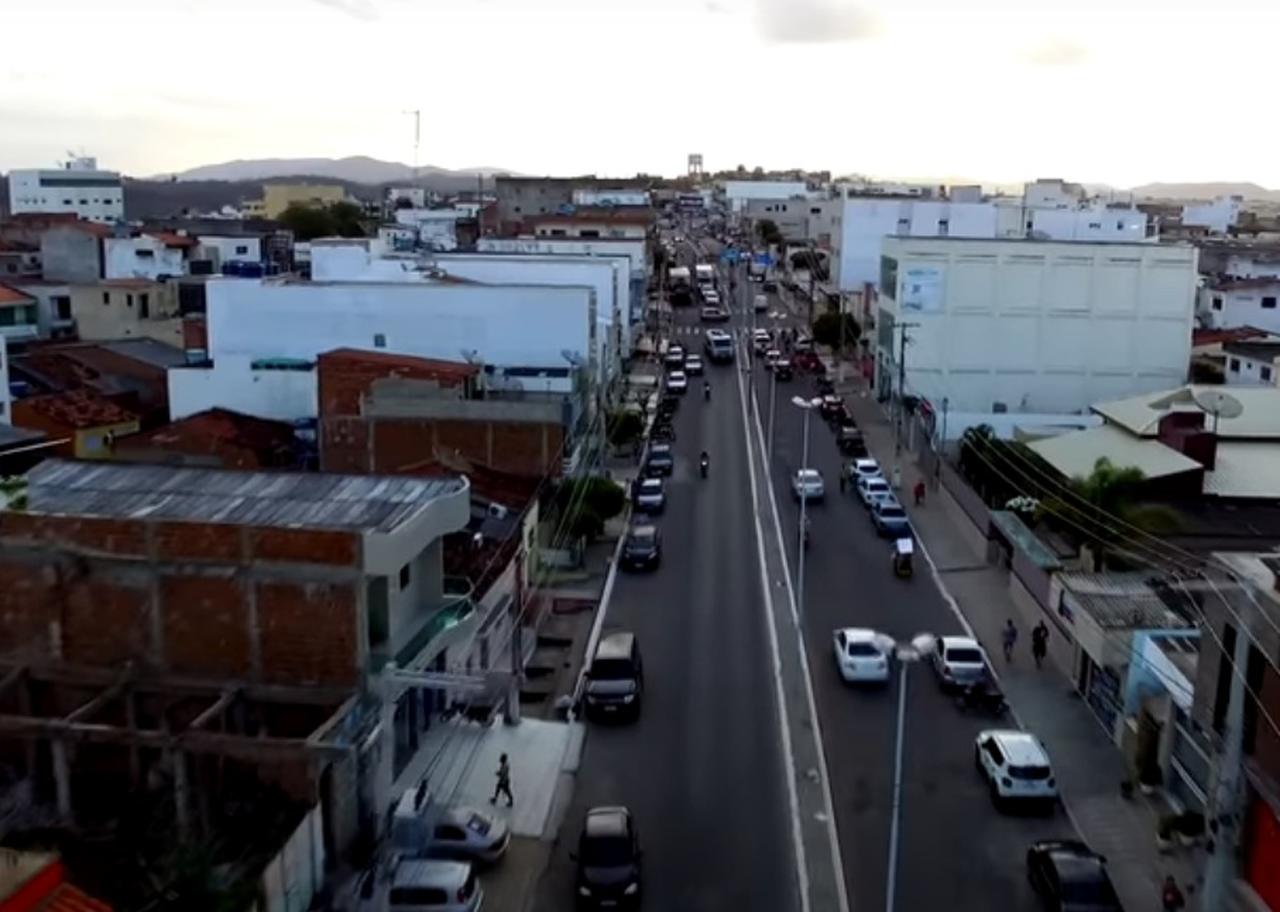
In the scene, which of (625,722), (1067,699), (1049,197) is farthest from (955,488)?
(1049,197)

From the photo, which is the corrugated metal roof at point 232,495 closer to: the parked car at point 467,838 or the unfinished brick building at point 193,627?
the unfinished brick building at point 193,627

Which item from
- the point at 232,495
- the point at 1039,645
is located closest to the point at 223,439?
the point at 232,495

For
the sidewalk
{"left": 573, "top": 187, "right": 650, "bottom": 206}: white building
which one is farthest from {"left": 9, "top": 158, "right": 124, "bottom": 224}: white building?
the sidewalk

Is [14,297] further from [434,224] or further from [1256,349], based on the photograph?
[434,224]

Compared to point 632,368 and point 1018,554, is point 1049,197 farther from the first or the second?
point 1018,554

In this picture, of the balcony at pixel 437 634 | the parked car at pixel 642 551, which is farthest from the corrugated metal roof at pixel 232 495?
the parked car at pixel 642 551

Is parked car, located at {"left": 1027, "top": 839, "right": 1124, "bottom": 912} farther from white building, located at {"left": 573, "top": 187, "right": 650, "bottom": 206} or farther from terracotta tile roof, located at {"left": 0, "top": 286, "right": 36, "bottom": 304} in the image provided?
white building, located at {"left": 573, "top": 187, "right": 650, "bottom": 206}
